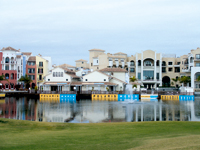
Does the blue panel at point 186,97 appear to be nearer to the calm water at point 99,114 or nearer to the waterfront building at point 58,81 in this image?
the calm water at point 99,114

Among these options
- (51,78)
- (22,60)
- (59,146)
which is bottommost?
(59,146)

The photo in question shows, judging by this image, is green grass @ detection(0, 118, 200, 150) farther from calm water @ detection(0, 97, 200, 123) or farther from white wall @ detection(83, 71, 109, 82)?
white wall @ detection(83, 71, 109, 82)

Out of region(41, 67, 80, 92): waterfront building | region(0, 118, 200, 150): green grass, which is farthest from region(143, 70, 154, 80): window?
region(0, 118, 200, 150): green grass

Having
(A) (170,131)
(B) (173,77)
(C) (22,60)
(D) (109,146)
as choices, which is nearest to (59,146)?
(D) (109,146)

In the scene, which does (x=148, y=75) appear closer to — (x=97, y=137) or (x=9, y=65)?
(x=9, y=65)

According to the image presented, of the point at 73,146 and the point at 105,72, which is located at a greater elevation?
the point at 105,72

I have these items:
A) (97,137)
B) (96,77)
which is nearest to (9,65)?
(96,77)

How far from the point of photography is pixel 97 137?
15453mm

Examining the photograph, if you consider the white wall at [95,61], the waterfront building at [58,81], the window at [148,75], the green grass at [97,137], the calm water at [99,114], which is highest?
the white wall at [95,61]

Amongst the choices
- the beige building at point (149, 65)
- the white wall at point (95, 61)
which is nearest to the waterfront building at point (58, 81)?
the beige building at point (149, 65)

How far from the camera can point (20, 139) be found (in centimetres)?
1479

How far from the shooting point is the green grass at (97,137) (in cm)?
1300

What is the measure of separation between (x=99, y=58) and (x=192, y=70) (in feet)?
94.1

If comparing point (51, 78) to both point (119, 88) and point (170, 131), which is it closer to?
point (119, 88)
